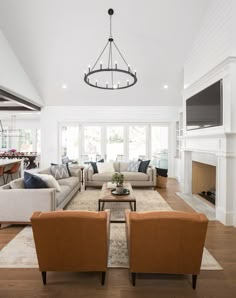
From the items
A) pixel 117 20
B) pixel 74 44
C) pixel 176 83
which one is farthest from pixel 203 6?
pixel 74 44

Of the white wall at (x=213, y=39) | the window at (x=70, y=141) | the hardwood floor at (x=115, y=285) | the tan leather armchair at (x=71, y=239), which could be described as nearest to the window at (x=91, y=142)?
the window at (x=70, y=141)

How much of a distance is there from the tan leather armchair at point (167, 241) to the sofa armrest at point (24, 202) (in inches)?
76.7

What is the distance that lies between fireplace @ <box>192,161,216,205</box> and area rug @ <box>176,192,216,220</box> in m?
0.30

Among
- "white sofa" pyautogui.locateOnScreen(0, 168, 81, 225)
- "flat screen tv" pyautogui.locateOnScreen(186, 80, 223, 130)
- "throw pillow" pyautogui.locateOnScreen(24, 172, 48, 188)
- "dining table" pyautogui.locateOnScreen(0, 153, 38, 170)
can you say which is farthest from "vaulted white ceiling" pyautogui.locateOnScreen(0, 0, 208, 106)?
"dining table" pyautogui.locateOnScreen(0, 153, 38, 170)

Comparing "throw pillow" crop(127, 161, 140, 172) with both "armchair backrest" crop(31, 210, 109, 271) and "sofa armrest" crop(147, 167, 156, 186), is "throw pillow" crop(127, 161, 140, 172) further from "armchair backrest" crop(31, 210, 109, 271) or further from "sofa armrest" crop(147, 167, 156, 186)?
"armchair backrest" crop(31, 210, 109, 271)

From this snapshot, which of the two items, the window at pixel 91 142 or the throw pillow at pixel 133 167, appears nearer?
the throw pillow at pixel 133 167

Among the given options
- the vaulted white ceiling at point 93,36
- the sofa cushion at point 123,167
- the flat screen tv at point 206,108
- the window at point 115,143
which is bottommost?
the sofa cushion at point 123,167

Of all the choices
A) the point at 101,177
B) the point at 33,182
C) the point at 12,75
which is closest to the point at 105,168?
the point at 101,177

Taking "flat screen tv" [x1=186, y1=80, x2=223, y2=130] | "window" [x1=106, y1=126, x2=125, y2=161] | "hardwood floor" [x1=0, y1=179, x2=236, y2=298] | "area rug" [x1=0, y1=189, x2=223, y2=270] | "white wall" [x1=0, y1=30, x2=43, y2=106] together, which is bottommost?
"hardwood floor" [x1=0, y1=179, x2=236, y2=298]

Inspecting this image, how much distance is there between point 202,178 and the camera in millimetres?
5773

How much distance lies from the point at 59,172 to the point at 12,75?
2.90 metres

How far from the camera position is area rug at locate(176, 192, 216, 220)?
14.2 ft

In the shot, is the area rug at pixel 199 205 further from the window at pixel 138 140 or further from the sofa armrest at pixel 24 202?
the window at pixel 138 140

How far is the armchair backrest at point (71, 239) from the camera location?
201cm
